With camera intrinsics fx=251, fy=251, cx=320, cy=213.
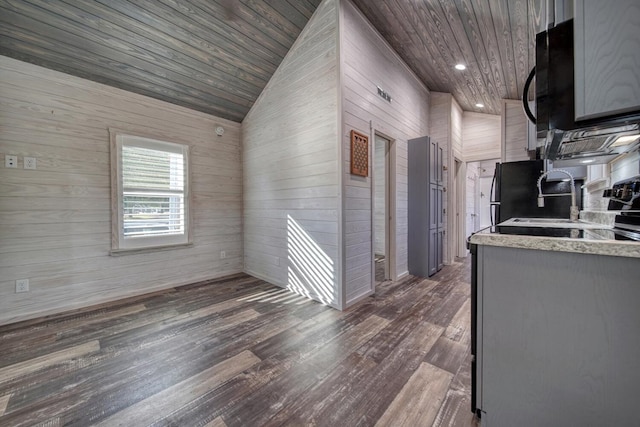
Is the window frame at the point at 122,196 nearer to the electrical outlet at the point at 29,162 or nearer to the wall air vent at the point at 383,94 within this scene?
the electrical outlet at the point at 29,162

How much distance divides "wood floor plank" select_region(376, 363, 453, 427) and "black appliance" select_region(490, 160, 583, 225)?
2.45 m

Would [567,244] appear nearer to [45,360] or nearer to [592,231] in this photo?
[592,231]

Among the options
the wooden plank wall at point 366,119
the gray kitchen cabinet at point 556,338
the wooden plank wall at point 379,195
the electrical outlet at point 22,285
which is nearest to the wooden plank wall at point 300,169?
the wooden plank wall at point 366,119

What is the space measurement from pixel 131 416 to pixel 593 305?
2.18m

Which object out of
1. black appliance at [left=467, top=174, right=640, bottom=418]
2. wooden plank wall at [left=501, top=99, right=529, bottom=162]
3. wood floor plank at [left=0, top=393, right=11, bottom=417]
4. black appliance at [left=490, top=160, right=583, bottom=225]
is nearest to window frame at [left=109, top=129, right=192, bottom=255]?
wood floor plank at [left=0, top=393, right=11, bottom=417]

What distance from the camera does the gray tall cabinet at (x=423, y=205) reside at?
3.83 meters

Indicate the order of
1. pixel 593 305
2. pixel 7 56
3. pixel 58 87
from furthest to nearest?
pixel 58 87
pixel 7 56
pixel 593 305

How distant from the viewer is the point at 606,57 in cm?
84

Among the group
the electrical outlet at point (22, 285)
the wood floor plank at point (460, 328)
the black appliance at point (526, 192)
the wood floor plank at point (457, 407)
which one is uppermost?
the black appliance at point (526, 192)

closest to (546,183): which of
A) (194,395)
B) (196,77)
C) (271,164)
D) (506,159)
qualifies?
(506,159)

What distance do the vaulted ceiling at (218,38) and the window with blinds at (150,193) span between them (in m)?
0.74

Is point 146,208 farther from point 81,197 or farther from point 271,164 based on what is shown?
point 271,164

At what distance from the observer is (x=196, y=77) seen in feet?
10.7

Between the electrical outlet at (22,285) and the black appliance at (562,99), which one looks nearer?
the black appliance at (562,99)
